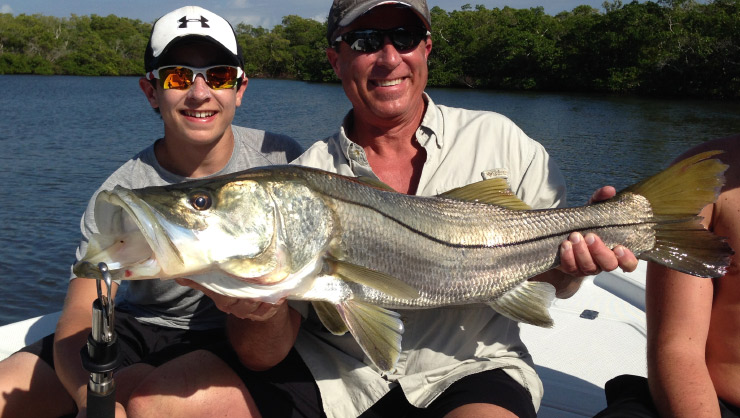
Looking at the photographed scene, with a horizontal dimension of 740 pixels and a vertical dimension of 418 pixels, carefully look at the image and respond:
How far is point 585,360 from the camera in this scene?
443 centimetres

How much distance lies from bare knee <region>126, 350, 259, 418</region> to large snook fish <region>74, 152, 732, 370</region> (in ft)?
2.19

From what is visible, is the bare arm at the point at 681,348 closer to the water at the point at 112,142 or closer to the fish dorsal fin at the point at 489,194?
the fish dorsal fin at the point at 489,194

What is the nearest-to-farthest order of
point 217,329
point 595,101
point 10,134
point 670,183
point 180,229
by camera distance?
1. point 180,229
2. point 670,183
3. point 217,329
4. point 10,134
5. point 595,101

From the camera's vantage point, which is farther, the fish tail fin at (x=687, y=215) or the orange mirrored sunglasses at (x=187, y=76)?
the orange mirrored sunglasses at (x=187, y=76)

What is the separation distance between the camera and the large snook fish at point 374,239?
2.18 metres

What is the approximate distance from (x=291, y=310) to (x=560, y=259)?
1.26 meters

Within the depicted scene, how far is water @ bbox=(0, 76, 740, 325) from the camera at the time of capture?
11031 mm

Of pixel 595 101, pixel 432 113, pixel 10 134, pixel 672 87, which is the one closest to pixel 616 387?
pixel 432 113

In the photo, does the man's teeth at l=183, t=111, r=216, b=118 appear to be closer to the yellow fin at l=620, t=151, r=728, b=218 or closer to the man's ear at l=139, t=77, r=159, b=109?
the man's ear at l=139, t=77, r=159, b=109

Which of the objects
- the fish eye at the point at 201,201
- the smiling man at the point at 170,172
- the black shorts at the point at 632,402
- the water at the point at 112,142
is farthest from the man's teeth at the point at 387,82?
the water at the point at 112,142

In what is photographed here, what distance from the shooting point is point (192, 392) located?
9.42 feet

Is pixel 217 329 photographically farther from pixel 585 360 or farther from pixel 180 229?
pixel 585 360

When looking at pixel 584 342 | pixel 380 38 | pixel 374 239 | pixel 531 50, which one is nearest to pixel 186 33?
pixel 380 38

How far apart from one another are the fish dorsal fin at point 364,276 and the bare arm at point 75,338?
136cm
